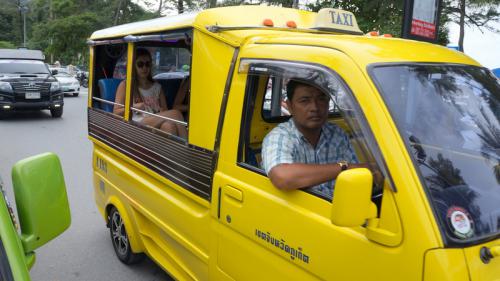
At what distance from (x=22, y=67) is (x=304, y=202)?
1375 cm

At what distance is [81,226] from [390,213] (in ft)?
14.1

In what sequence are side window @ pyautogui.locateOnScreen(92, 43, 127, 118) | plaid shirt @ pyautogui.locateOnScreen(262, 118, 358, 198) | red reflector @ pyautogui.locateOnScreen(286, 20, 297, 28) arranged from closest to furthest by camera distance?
plaid shirt @ pyautogui.locateOnScreen(262, 118, 358, 198), red reflector @ pyautogui.locateOnScreen(286, 20, 297, 28), side window @ pyautogui.locateOnScreen(92, 43, 127, 118)

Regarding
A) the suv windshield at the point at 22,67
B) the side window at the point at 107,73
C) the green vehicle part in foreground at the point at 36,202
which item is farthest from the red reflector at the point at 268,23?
the suv windshield at the point at 22,67

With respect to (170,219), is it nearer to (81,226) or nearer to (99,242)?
(99,242)

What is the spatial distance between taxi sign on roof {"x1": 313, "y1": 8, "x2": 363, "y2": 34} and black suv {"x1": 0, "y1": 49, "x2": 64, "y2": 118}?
473 inches

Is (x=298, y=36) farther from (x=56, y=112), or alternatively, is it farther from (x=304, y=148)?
(x=56, y=112)

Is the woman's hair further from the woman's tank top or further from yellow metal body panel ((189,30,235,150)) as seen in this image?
yellow metal body panel ((189,30,235,150))

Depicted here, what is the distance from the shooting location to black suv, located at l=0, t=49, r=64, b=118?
494 inches

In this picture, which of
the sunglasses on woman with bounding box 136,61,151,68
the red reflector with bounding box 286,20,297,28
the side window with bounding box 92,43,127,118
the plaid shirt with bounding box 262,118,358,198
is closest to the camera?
A: the plaid shirt with bounding box 262,118,358,198

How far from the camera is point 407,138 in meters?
1.79

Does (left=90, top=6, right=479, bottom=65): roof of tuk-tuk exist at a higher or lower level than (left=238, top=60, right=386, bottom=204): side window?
higher

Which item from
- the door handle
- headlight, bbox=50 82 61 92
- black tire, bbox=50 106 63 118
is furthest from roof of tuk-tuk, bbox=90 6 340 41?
black tire, bbox=50 106 63 118

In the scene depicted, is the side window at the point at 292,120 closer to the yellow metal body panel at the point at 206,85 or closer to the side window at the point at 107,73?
the yellow metal body panel at the point at 206,85

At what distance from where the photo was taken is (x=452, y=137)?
1.96 m
